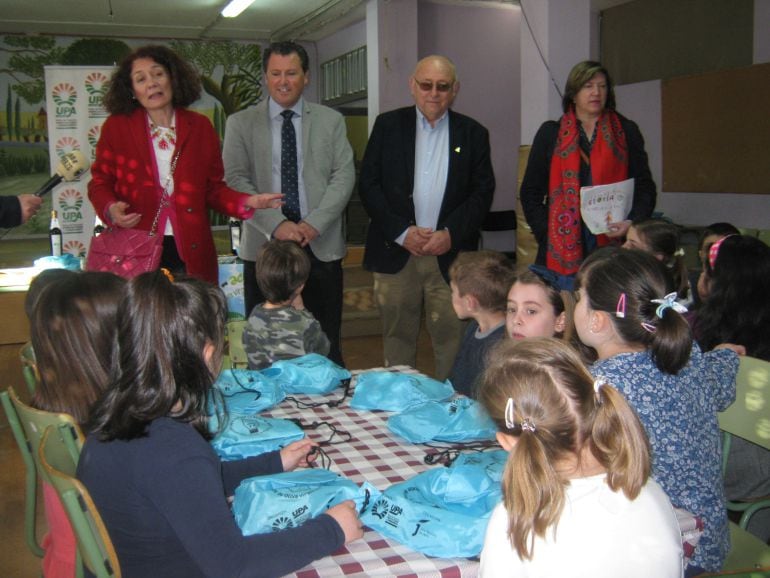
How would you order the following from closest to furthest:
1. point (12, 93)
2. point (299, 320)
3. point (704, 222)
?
1. point (299, 320)
2. point (704, 222)
3. point (12, 93)

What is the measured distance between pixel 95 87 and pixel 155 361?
4993 millimetres

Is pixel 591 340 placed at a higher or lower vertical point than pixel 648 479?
higher

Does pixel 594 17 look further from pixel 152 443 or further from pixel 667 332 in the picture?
pixel 152 443

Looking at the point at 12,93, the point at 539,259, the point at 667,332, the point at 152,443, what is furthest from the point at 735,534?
the point at 12,93

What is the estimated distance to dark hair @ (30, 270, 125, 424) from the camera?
1.47 meters

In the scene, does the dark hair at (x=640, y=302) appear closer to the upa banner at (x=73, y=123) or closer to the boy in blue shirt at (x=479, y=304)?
the boy in blue shirt at (x=479, y=304)

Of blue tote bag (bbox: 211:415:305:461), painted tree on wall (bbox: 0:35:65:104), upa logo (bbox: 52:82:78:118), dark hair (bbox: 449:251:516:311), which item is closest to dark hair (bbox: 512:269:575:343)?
dark hair (bbox: 449:251:516:311)

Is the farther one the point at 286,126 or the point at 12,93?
the point at 12,93

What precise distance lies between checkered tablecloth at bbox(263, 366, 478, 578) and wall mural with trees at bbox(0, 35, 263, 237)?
9156 millimetres

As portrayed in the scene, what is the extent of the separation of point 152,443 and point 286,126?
2467 mm

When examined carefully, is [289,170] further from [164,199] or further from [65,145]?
[65,145]

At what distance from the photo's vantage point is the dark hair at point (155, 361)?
49.5 inches

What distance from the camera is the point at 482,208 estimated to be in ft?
11.7

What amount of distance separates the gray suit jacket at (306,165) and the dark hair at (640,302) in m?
1.88
